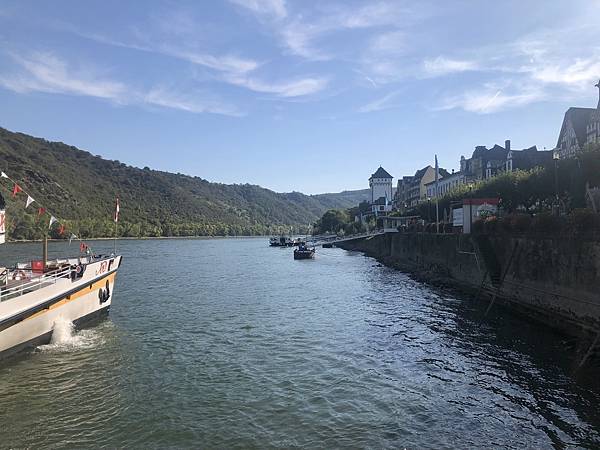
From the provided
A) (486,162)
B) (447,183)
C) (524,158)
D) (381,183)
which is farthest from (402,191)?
(524,158)

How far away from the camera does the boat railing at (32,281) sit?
15961 millimetres

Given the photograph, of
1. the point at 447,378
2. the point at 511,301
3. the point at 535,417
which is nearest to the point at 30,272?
the point at 447,378

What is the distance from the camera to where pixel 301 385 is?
1353cm

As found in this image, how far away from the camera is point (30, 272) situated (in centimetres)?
2025

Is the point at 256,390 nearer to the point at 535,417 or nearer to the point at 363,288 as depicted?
the point at 535,417

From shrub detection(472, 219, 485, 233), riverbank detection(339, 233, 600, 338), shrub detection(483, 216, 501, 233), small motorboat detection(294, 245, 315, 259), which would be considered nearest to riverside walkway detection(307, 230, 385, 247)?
small motorboat detection(294, 245, 315, 259)

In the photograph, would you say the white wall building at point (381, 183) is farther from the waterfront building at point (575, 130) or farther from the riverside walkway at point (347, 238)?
the waterfront building at point (575, 130)

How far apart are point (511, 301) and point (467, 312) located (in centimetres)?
244

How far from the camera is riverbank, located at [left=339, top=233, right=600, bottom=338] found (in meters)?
19.3

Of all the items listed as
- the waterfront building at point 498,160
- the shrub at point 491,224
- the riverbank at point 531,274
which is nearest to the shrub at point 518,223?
the riverbank at point 531,274

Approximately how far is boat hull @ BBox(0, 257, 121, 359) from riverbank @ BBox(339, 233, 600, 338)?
778 inches

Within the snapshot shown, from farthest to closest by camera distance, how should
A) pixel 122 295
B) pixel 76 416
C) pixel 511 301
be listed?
pixel 122 295 < pixel 511 301 < pixel 76 416

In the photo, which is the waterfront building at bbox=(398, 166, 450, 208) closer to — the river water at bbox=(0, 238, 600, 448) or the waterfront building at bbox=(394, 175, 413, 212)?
the waterfront building at bbox=(394, 175, 413, 212)

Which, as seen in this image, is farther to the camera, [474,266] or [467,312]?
[474,266]
